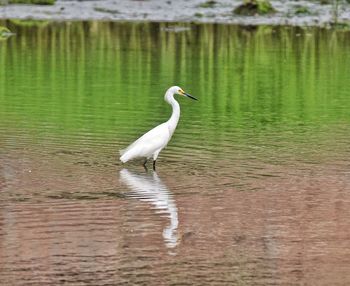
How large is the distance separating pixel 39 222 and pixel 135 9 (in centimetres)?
2601

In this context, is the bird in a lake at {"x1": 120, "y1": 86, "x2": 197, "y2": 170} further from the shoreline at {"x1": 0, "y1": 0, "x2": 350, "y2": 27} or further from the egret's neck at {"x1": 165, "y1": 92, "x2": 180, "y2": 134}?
the shoreline at {"x1": 0, "y1": 0, "x2": 350, "y2": 27}

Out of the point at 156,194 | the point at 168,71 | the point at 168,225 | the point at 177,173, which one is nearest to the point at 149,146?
the point at 177,173

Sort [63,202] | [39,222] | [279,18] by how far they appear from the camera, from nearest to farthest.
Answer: [39,222] < [63,202] < [279,18]

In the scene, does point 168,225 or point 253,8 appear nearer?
point 168,225

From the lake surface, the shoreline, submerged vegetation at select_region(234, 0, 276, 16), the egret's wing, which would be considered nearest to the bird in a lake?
the egret's wing

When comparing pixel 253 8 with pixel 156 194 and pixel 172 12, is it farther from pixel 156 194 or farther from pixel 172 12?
pixel 156 194

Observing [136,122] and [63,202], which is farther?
[136,122]

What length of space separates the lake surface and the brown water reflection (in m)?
0.02

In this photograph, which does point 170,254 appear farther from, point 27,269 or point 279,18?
point 279,18

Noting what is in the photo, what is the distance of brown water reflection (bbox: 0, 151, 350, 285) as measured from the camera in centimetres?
958

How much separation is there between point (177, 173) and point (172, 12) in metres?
22.9

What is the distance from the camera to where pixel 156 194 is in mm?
12695

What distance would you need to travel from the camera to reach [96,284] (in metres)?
9.17

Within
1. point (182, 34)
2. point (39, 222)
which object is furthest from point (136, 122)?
point (182, 34)
